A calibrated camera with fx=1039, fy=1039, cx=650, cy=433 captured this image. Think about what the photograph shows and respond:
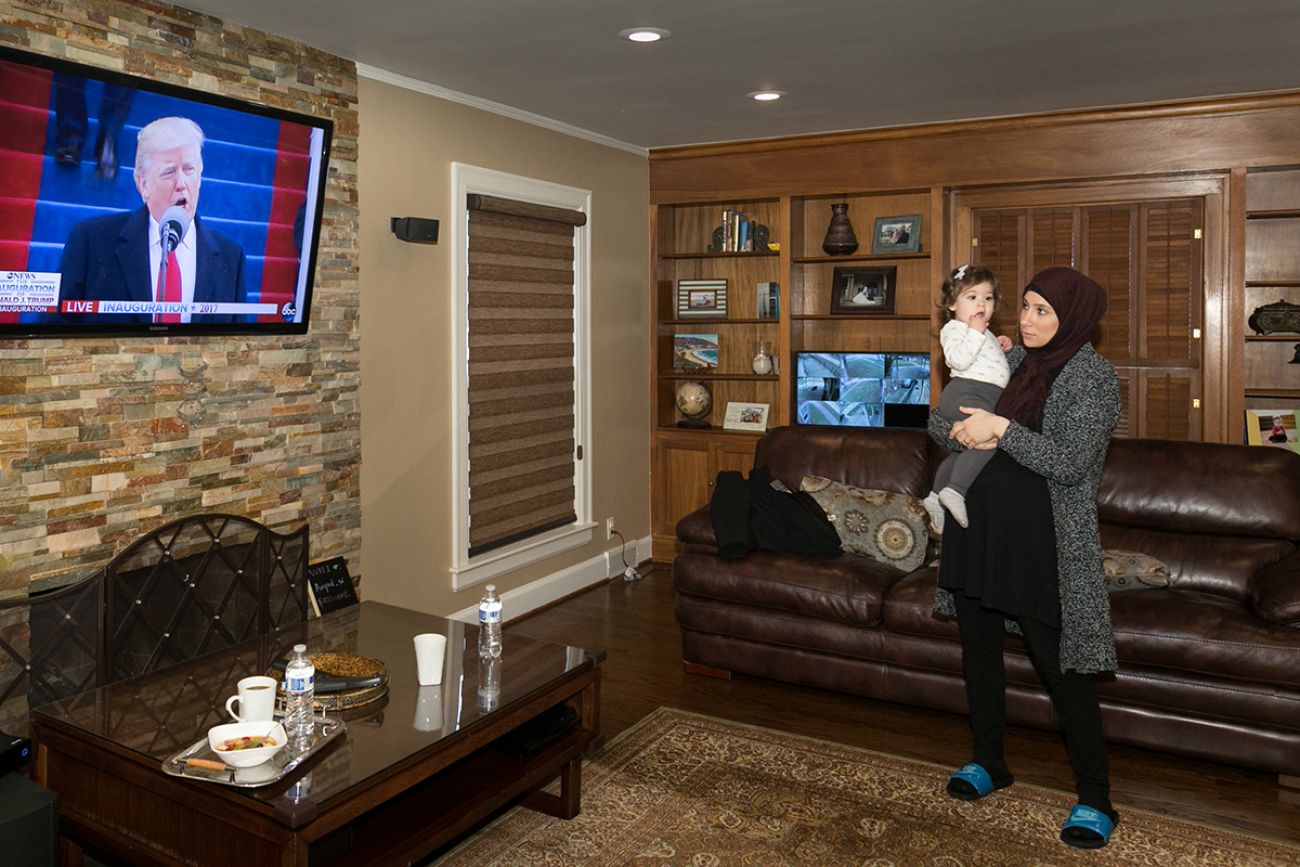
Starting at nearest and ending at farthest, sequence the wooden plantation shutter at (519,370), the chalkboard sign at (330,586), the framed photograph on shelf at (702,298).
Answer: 1. the chalkboard sign at (330,586)
2. the wooden plantation shutter at (519,370)
3. the framed photograph on shelf at (702,298)

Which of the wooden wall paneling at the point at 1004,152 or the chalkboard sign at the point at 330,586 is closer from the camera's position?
the chalkboard sign at the point at 330,586

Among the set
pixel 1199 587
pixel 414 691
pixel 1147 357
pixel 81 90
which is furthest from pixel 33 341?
pixel 1147 357

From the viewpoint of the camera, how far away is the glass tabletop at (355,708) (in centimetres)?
234

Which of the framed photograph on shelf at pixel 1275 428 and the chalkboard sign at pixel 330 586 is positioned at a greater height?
the framed photograph on shelf at pixel 1275 428

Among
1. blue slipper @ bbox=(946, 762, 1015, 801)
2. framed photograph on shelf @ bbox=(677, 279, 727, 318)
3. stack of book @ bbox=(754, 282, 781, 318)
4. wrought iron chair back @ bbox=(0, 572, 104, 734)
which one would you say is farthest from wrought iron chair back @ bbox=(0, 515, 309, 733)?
stack of book @ bbox=(754, 282, 781, 318)

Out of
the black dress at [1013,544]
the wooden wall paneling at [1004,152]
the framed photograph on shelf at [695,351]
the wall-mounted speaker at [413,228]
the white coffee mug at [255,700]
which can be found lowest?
the white coffee mug at [255,700]

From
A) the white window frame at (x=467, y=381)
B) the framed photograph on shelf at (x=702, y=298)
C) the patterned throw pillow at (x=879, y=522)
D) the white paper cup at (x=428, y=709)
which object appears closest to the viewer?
the white paper cup at (x=428, y=709)

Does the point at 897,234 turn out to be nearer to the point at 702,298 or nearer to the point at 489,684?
the point at 702,298

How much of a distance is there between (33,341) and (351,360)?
1.26 metres

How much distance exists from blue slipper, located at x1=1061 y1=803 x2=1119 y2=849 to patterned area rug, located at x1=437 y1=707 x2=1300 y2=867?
24 millimetres

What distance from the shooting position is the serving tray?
85.7 inches

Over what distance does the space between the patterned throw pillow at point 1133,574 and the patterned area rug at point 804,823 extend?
807 millimetres

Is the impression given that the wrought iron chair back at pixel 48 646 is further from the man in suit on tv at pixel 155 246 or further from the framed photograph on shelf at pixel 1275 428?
the framed photograph on shelf at pixel 1275 428

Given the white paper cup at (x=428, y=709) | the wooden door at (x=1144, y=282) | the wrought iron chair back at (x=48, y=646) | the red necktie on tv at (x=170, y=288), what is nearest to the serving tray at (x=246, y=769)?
the white paper cup at (x=428, y=709)
